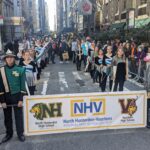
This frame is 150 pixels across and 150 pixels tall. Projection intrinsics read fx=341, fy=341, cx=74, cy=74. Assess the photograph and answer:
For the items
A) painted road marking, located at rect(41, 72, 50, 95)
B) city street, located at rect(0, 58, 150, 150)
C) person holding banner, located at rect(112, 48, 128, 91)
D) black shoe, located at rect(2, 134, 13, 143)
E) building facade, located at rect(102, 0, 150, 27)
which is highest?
building facade, located at rect(102, 0, 150, 27)

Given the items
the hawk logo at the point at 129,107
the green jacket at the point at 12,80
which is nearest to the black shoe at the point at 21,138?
the green jacket at the point at 12,80

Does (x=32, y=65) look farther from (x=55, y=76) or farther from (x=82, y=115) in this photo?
(x=55, y=76)

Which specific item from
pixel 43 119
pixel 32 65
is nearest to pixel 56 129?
pixel 43 119

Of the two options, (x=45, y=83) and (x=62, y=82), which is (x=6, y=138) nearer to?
(x=45, y=83)

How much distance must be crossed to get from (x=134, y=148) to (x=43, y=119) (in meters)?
2.07

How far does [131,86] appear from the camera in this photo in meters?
14.9

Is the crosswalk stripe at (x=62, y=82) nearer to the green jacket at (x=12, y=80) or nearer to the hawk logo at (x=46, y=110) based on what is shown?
the hawk logo at (x=46, y=110)

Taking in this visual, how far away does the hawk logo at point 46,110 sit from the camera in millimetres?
7430

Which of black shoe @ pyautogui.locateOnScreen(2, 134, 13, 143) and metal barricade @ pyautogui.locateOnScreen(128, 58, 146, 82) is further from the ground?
metal barricade @ pyautogui.locateOnScreen(128, 58, 146, 82)

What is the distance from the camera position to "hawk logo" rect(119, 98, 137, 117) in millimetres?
7770

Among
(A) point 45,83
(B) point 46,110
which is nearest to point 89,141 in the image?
(B) point 46,110

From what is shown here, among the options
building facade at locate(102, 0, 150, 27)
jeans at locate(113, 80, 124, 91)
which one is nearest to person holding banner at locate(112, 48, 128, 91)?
jeans at locate(113, 80, 124, 91)

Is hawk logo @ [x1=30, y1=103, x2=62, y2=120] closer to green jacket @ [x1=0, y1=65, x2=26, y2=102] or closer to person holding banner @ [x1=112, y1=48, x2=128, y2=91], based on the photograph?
green jacket @ [x1=0, y1=65, x2=26, y2=102]

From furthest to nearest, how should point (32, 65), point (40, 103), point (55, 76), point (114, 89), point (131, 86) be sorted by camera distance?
point (55, 76)
point (131, 86)
point (114, 89)
point (32, 65)
point (40, 103)
